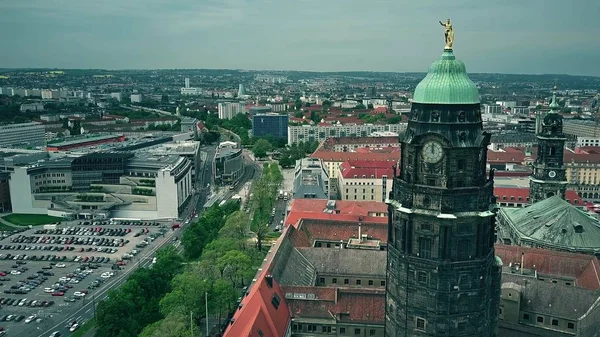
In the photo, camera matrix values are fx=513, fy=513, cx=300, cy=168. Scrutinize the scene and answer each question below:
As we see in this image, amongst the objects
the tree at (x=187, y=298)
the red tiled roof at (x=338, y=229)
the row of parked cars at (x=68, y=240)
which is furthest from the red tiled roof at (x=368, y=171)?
the tree at (x=187, y=298)

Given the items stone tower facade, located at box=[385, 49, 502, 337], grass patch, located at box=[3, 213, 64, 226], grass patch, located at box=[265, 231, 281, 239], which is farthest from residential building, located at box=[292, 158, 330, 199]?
stone tower facade, located at box=[385, 49, 502, 337]

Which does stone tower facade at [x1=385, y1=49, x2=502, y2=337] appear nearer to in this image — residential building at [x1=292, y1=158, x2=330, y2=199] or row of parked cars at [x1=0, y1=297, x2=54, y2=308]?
row of parked cars at [x1=0, y1=297, x2=54, y2=308]

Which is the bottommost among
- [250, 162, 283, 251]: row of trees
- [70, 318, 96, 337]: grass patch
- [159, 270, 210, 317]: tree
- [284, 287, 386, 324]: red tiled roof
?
[70, 318, 96, 337]: grass patch

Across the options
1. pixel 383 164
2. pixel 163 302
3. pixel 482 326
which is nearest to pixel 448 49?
pixel 482 326

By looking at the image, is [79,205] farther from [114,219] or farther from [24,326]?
[24,326]

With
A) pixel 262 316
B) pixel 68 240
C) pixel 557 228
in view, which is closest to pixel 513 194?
pixel 557 228

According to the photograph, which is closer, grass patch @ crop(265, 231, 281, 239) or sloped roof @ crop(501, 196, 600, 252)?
sloped roof @ crop(501, 196, 600, 252)
